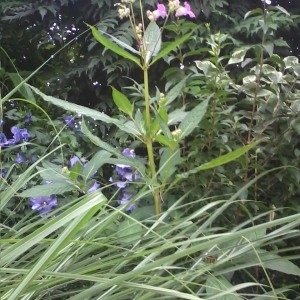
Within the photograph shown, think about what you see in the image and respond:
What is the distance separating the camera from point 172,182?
1232 millimetres

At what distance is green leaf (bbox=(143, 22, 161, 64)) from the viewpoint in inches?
47.3

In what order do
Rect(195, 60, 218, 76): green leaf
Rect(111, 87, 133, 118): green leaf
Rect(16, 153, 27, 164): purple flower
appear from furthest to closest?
1. Rect(16, 153, 27, 164): purple flower
2. Rect(195, 60, 218, 76): green leaf
3. Rect(111, 87, 133, 118): green leaf

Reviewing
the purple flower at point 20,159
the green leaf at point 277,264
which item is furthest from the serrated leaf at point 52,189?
the purple flower at point 20,159

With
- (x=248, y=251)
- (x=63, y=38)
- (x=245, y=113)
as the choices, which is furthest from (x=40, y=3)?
(x=248, y=251)

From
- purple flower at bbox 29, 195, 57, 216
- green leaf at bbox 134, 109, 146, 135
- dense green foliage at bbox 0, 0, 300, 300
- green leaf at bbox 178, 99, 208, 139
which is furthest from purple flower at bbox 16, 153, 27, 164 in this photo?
green leaf at bbox 178, 99, 208, 139

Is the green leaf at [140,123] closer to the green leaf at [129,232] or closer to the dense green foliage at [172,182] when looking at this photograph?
the dense green foliage at [172,182]

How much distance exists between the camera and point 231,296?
972 mm

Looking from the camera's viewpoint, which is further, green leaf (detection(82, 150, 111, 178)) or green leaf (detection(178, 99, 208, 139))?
green leaf (detection(82, 150, 111, 178))

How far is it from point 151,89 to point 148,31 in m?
1.28

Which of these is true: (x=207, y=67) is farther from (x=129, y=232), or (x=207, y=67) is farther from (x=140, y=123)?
(x=129, y=232)

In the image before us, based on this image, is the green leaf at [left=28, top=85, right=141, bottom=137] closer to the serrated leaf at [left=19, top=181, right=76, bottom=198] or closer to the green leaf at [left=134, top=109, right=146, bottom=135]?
the green leaf at [left=134, top=109, right=146, bottom=135]

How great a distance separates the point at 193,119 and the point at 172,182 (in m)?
0.16

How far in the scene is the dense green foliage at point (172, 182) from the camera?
35.1 inches

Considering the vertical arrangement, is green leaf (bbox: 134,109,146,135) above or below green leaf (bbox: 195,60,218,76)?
below
